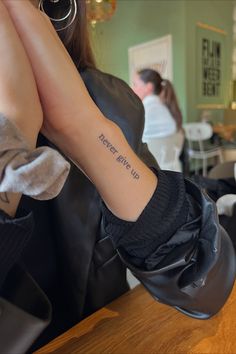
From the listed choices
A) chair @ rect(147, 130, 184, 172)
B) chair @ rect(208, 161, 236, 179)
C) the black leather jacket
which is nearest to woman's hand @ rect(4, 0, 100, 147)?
the black leather jacket

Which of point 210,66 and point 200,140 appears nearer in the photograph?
point 200,140

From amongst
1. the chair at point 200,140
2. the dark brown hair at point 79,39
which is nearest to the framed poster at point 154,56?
the chair at point 200,140

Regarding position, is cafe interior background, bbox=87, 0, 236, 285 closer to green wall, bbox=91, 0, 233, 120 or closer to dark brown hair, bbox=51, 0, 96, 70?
green wall, bbox=91, 0, 233, 120

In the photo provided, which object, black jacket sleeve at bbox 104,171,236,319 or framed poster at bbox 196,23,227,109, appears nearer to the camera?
black jacket sleeve at bbox 104,171,236,319

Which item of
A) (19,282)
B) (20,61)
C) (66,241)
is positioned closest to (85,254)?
(66,241)

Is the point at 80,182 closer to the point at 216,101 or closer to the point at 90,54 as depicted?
the point at 90,54

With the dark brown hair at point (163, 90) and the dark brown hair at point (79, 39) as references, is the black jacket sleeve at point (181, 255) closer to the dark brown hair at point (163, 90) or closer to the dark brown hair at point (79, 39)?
the dark brown hair at point (79, 39)

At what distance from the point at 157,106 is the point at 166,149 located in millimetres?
439

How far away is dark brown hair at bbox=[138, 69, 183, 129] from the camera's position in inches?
103

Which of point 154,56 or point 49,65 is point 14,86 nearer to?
point 49,65

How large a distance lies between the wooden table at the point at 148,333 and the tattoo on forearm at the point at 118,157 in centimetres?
19

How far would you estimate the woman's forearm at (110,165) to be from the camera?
0.31 m

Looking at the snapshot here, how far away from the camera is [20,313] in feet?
0.90

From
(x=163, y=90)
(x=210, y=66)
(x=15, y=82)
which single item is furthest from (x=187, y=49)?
(x=15, y=82)
